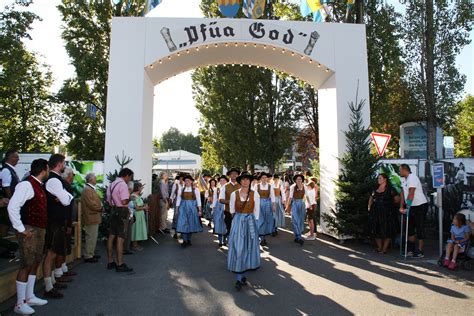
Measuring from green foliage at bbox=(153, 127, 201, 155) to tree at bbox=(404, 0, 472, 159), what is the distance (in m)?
95.3

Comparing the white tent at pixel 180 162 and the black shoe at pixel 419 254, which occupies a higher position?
the white tent at pixel 180 162

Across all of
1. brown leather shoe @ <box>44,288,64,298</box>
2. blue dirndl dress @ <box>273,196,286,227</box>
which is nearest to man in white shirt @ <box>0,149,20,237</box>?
brown leather shoe @ <box>44,288,64,298</box>

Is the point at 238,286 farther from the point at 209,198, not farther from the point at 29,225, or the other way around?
the point at 209,198

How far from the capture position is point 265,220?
10.3 m

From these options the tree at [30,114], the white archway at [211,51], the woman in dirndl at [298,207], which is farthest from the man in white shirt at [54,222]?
the tree at [30,114]

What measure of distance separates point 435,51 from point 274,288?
1553 cm

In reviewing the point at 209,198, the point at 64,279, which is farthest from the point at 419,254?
the point at 209,198

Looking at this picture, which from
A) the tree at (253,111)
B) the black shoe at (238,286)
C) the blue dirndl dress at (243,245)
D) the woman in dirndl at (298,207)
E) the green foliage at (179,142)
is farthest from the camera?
the green foliage at (179,142)

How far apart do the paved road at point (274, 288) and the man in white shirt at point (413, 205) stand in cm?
71

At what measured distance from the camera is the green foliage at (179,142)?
112m

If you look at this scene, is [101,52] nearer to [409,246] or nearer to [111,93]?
[111,93]

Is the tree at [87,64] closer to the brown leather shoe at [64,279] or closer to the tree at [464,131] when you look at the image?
the brown leather shoe at [64,279]

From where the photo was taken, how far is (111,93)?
34.6 feet

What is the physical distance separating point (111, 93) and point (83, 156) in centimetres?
1323
